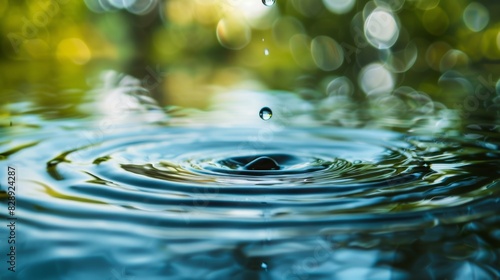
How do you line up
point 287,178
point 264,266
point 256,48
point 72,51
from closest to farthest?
point 264,266 → point 287,178 → point 72,51 → point 256,48

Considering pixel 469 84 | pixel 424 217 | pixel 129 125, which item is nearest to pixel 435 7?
pixel 469 84

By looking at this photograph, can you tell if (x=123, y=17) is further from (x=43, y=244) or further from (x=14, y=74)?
(x=43, y=244)

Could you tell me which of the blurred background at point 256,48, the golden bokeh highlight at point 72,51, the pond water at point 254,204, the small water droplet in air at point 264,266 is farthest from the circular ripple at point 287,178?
the golden bokeh highlight at point 72,51

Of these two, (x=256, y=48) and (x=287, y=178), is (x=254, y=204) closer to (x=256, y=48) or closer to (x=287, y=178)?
(x=287, y=178)

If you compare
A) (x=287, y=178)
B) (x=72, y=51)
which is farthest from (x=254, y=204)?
(x=72, y=51)

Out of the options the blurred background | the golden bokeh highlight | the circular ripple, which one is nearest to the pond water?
the circular ripple
